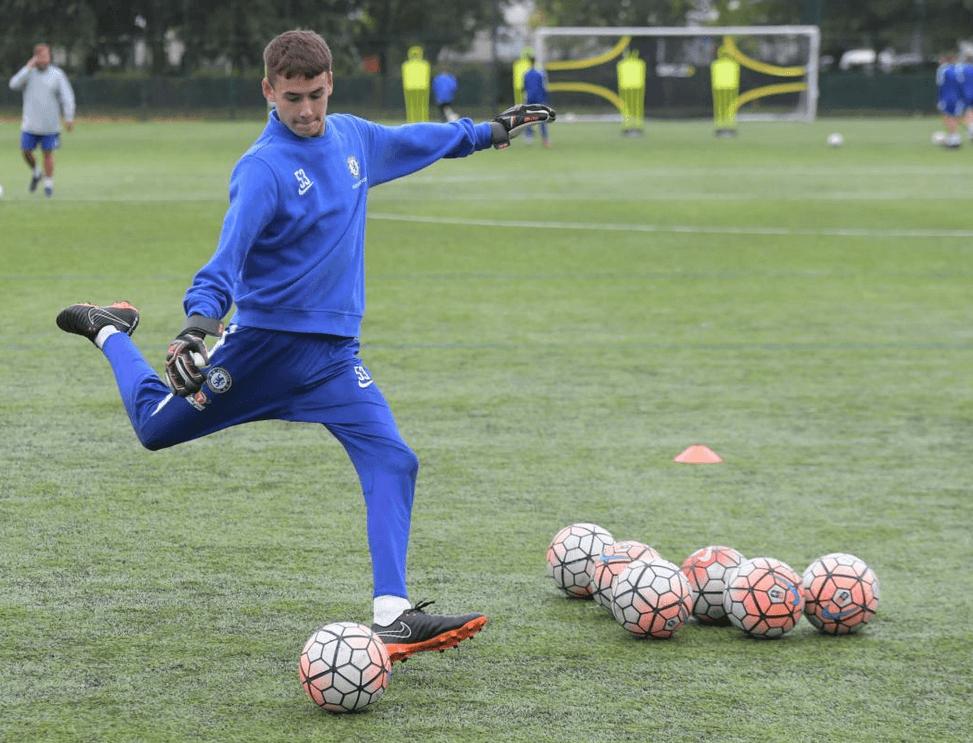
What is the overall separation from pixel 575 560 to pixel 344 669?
1.43 metres

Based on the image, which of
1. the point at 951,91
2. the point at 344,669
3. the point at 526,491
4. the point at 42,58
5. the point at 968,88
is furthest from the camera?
the point at 968,88

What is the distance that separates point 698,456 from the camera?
27.3 feet

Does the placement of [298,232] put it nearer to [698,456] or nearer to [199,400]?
[199,400]

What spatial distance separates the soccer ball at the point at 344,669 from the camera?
187 inches

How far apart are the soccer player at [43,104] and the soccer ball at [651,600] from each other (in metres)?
18.8

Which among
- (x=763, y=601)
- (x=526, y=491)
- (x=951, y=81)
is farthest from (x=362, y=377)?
(x=951, y=81)

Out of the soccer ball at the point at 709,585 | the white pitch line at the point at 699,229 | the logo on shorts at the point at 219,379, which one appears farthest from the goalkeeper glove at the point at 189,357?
the white pitch line at the point at 699,229

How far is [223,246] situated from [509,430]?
14.3 feet

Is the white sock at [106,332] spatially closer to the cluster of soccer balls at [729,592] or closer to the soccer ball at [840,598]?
the cluster of soccer balls at [729,592]

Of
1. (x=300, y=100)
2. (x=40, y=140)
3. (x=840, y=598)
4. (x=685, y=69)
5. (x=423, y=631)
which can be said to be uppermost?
(x=300, y=100)

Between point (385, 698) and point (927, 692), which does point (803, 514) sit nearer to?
point (927, 692)

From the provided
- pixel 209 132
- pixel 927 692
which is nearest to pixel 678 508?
pixel 927 692

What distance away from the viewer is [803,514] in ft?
23.9

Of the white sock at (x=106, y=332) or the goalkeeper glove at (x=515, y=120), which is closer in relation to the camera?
the white sock at (x=106, y=332)
